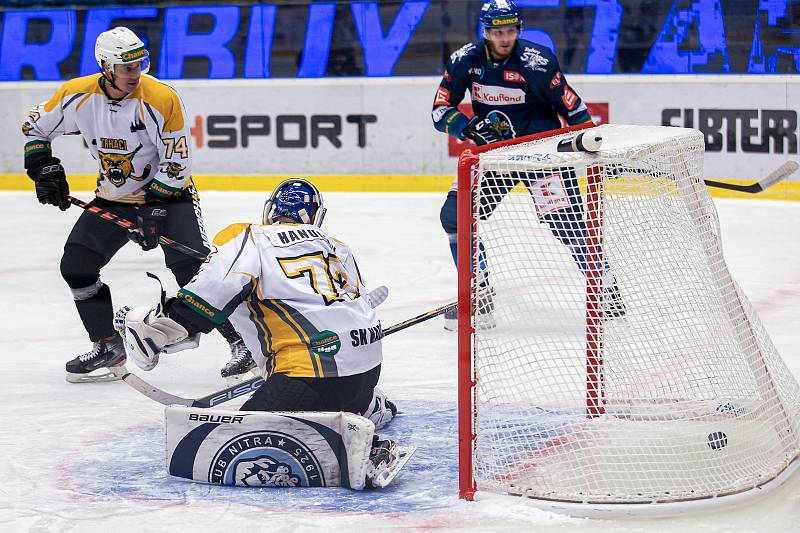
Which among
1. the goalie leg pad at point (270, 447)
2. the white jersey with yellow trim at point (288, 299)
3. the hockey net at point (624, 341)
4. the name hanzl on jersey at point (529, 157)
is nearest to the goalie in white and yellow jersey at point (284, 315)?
the white jersey with yellow trim at point (288, 299)

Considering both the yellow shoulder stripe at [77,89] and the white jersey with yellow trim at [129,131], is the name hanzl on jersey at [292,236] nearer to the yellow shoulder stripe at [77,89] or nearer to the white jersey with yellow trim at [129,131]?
the white jersey with yellow trim at [129,131]

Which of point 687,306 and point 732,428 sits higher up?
point 687,306

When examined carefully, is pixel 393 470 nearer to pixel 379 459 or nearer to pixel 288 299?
pixel 379 459

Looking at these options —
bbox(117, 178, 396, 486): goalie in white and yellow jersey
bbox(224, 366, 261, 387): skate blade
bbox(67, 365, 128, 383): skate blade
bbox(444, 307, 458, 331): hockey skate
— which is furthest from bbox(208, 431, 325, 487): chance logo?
bbox(444, 307, 458, 331): hockey skate

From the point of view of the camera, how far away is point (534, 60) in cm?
496

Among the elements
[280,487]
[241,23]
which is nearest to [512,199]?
[280,487]

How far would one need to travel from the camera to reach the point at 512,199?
3.27 meters

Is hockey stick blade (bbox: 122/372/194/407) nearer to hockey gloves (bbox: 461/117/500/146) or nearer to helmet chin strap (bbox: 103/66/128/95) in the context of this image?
helmet chin strap (bbox: 103/66/128/95)

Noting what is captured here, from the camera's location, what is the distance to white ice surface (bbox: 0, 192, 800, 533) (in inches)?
109

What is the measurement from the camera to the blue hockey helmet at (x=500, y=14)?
482 cm

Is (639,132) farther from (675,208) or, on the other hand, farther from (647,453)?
(647,453)

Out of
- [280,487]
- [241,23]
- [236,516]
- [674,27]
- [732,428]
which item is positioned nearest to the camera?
[236,516]

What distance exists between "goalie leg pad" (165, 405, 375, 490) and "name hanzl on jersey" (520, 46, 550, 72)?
7.88 ft

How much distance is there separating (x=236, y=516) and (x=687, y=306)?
1294 millimetres
